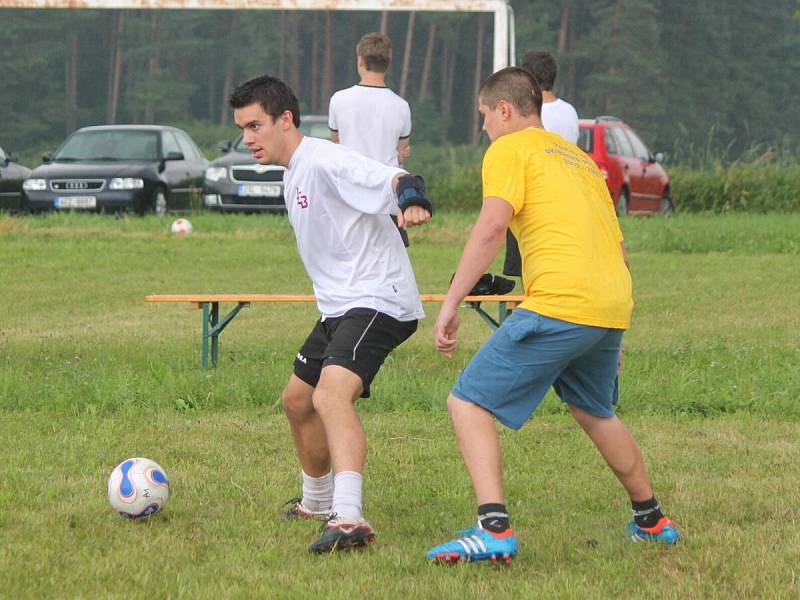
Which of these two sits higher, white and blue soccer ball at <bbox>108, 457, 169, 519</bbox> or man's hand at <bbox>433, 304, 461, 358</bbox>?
man's hand at <bbox>433, 304, 461, 358</bbox>

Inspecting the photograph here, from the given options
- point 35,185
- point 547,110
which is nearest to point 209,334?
point 547,110

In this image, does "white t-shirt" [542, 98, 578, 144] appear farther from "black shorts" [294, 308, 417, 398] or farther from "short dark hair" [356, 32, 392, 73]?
"black shorts" [294, 308, 417, 398]

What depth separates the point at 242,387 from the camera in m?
8.92

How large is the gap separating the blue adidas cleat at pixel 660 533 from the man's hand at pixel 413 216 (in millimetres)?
1410

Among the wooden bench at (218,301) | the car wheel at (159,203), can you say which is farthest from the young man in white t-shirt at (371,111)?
the car wheel at (159,203)

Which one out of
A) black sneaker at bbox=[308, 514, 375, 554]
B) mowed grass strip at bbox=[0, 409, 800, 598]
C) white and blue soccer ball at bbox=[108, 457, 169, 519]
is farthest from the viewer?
white and blue soccer ball at bbox=[108, 457, 169, 519]

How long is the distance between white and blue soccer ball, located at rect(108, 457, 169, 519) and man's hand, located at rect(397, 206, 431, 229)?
157 centimetres

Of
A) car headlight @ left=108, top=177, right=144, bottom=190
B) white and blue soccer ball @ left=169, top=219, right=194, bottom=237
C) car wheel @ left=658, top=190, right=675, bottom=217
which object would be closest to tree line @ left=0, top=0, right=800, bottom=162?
car wheel @ left=658, top=190, right=675, bottom=217

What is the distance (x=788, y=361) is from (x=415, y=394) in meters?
2.69

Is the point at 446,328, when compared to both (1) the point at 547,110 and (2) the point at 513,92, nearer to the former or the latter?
(2) the point at 513,92

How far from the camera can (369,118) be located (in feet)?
33.3

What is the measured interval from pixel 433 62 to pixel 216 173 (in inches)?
1757

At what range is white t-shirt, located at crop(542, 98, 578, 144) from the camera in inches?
383

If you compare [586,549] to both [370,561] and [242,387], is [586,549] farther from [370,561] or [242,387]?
[242,387]
